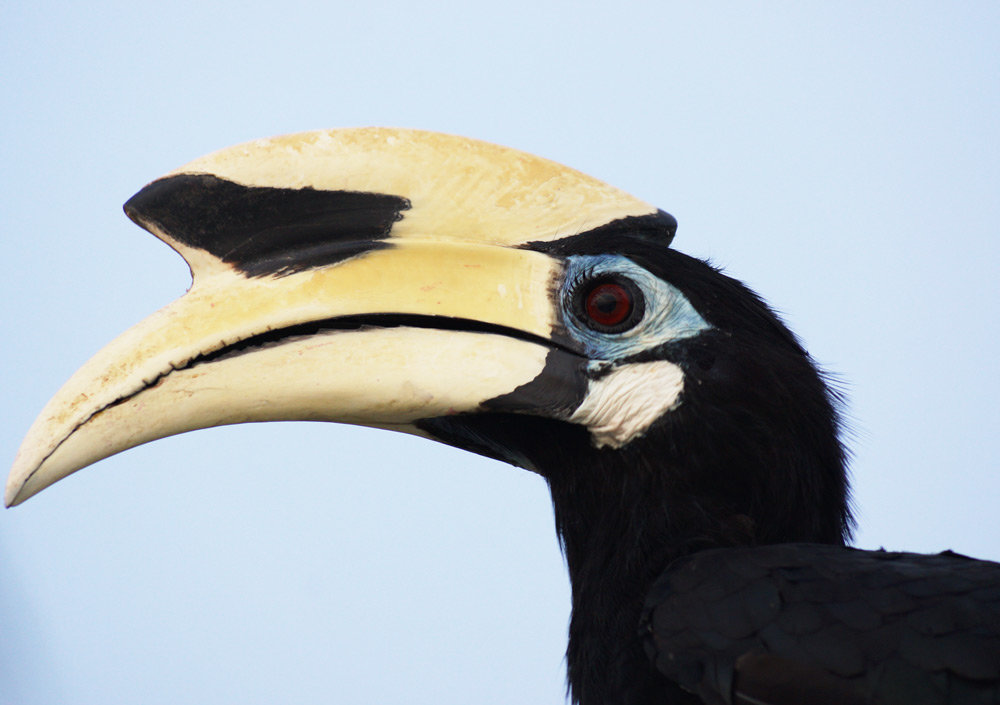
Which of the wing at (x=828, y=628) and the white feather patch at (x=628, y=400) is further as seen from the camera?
the white feather patch at (x=628, y=400)

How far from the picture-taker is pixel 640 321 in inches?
109

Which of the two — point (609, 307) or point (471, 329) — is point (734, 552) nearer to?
point (609, 307)

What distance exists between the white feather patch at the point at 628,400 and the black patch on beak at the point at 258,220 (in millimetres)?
618

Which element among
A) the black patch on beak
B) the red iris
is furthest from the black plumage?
the black patch on beak

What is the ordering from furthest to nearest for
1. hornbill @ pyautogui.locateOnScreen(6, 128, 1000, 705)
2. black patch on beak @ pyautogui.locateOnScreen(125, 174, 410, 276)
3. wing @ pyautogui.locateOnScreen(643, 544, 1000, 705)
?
1. black patch on beak @ pyautogui.locateOnScreen(125, 174, 410, 276)
2. hornbill @ pyautogui.locateOnScreen(6, 128, 1000, 705)
3. wing @ pyautogui.locateOnScreen(643, 544, 1000, 705)

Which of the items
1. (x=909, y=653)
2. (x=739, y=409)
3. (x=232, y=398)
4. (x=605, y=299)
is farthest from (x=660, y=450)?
(x=232, y=398)

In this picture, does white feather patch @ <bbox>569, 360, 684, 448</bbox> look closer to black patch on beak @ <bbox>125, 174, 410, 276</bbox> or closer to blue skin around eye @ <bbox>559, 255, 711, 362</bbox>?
blue skin around eye @ <bbox>559, 255, 711, 362</bbox>

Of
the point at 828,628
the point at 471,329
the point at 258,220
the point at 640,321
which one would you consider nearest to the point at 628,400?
the point at 640,321

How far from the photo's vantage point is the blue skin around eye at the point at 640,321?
2746 millimetres

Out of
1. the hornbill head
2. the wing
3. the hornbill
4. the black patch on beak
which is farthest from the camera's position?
the black patch on beak

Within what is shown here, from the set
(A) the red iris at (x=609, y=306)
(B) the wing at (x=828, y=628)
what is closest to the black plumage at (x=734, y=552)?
(B) the wing at (x=828, y=628)

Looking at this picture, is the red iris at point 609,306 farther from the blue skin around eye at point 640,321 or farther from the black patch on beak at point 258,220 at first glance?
the black patch on beak at point 258,220

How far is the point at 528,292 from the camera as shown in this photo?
8.98 ft

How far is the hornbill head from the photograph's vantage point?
8.35ft
